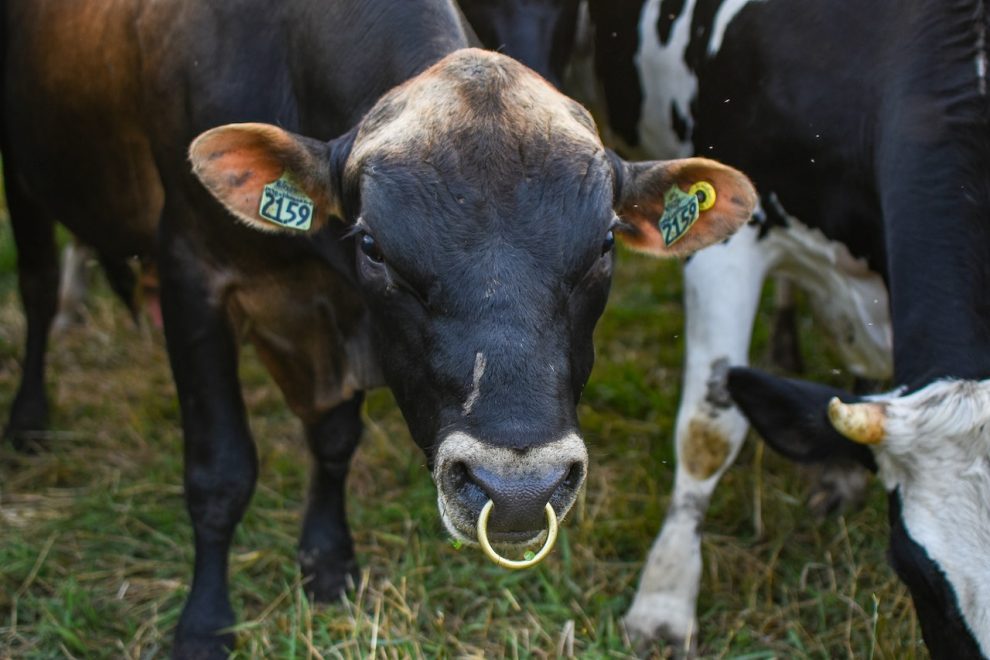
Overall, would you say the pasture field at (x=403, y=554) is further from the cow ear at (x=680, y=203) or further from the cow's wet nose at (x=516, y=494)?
the cow ear at (x=680, y=203)

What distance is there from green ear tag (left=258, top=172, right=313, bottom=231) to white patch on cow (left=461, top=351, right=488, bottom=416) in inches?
26.6

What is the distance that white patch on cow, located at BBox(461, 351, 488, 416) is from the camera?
2.66m

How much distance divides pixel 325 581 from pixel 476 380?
1752mm

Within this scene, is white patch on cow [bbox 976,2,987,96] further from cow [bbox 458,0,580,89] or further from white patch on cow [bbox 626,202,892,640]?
cow [bbox 458,0,580,89]

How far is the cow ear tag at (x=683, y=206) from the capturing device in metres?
3.20

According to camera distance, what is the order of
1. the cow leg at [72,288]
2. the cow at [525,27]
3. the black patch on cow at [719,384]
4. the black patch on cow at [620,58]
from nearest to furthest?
the black patch on cow at [719,384] → the cow at [525,27] → the black patch on cow at [620,58] → the cow leg at [72,288]

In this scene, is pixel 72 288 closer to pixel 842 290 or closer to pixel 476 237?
pixel 842 290

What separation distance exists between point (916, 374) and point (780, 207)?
95cm

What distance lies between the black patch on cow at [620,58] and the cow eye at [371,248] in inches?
79.3

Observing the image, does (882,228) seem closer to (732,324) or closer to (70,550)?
(732,324)

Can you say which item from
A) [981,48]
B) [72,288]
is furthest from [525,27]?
[72,288]

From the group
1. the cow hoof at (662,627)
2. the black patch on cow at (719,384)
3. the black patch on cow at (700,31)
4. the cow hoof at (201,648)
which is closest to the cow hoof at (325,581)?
the cow hoof at (201,648)

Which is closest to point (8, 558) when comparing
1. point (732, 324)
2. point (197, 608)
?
point (197, 608)

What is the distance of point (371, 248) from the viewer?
290cm
